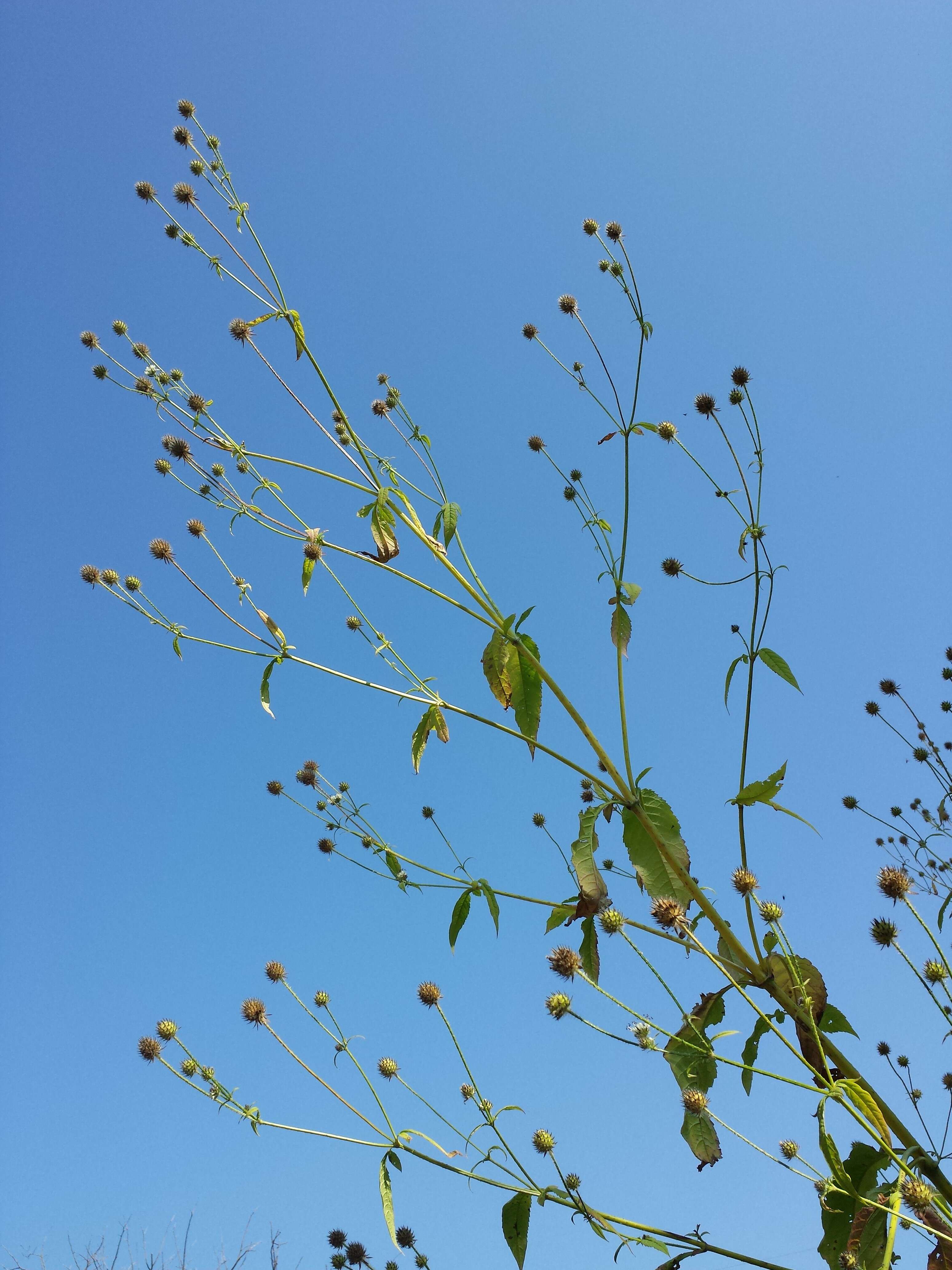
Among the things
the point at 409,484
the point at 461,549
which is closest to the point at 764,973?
the point at 461,549

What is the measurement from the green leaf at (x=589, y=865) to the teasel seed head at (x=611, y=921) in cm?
11

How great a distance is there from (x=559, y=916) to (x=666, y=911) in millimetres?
487

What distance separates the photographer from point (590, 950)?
282 centimetres

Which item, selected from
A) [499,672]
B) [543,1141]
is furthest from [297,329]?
[543,1141]

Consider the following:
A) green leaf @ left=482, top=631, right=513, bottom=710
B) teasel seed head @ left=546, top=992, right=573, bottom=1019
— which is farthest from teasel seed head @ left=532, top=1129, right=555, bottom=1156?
green leaf @ left=482, top=631, right=513, bottom=710

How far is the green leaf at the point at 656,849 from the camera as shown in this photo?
107 inches

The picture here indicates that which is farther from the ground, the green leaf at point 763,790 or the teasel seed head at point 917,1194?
the green leaf at point 763,790

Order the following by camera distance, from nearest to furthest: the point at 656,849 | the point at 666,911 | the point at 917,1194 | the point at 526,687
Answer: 1. the point at 917,1194
2. the point at 666,911
3. the point at 656,849
4. the point at 526,687

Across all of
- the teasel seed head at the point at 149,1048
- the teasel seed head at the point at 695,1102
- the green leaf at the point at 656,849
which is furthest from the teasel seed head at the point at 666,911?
the teasel seed head at the point at 149,1048

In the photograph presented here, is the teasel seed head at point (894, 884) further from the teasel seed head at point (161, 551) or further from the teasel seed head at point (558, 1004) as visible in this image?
the teasel seed head at point (161, 551)

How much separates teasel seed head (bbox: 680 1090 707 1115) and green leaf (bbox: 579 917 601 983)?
0.43m

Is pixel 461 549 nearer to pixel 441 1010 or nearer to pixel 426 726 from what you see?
pixel 426 726

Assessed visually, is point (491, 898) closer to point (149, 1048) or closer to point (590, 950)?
point (590, 950)

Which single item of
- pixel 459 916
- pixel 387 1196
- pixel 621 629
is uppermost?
pixel 621 629
